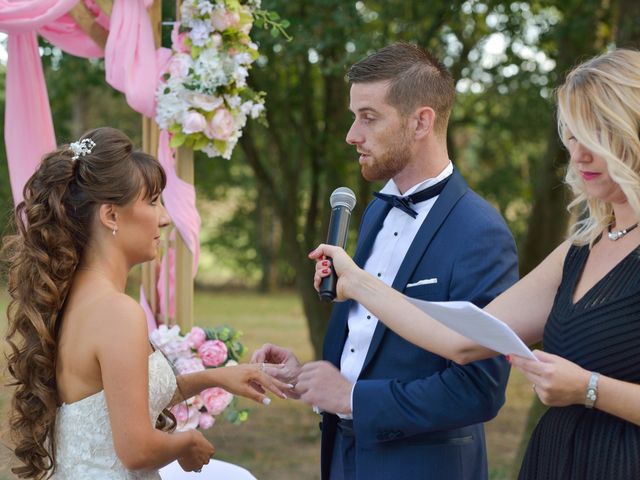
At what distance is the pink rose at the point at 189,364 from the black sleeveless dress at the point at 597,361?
2.27 metres

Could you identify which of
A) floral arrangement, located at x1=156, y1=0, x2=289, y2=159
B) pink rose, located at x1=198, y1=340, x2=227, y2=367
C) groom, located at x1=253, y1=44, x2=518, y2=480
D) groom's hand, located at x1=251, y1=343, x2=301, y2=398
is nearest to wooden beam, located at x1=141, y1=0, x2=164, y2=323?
floral arrangement, located at x1=156, y1=0, x2=289, y2=159

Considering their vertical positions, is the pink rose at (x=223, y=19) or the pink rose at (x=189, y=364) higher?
the pink rose at (x=223, y=19)

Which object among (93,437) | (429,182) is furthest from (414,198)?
(93,437)

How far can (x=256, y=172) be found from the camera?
356 inches

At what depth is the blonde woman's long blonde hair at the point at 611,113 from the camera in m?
2.25

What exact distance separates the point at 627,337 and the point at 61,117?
1043cm

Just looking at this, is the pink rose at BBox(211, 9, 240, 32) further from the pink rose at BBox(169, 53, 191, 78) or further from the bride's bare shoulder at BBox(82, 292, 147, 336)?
the bride's bare shoulder at BBox(82, 292, 147, 336)

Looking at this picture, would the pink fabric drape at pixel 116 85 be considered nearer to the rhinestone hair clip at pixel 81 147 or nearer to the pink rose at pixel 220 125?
the pink rose at pixel 220 125

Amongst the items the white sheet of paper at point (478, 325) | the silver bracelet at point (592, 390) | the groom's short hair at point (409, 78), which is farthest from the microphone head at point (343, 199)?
the silver bracelet at point (592, 390)

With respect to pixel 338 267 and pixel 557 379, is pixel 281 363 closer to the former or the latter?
pixel 338 267

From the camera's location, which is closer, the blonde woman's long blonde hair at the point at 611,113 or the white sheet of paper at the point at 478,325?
the white sheet of paper at the point at 478,325

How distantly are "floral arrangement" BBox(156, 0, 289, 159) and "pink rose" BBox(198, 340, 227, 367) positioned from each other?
3.26 feet

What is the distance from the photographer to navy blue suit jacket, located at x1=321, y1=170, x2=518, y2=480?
264 centimetres

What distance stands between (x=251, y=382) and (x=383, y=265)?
0.58 meters
